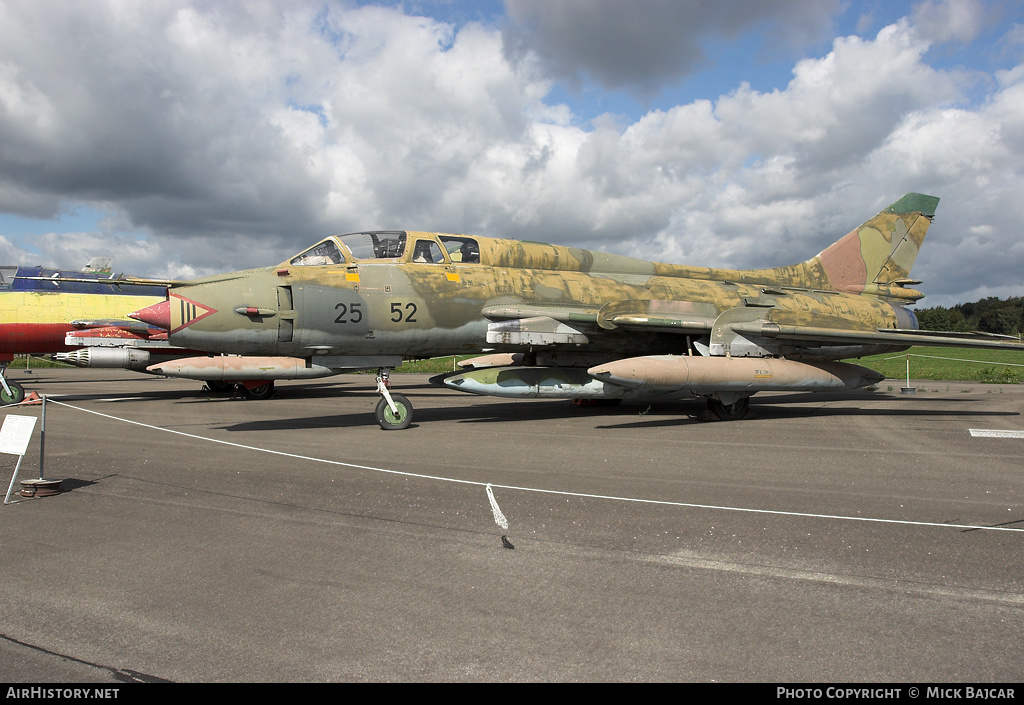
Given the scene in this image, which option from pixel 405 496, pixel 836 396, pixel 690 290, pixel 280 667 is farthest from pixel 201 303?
pixel 836 396

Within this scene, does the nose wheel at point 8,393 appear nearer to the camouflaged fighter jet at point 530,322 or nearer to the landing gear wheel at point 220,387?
the landing gear wheel at point 220,387

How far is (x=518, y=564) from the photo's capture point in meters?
4.20

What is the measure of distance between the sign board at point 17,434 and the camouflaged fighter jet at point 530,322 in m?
3.79

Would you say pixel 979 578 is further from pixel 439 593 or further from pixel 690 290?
pixel 690 290

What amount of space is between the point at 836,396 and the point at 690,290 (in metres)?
7.89

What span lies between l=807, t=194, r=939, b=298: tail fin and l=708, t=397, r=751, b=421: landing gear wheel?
568 centimetres

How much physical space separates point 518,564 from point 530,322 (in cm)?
779

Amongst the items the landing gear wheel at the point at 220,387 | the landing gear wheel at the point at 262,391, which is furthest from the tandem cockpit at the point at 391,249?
the landing gear wheel at the point at 220,387

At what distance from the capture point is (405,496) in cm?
610

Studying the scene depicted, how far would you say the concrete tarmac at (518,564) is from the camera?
2934mm

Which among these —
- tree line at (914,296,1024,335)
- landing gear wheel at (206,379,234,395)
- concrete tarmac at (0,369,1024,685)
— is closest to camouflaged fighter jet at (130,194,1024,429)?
concrete tarmac at (0,369,1024,685)

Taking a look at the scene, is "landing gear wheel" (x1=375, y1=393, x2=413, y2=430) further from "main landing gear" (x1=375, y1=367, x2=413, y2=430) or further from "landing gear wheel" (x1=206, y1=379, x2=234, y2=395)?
"landing gear wheel" (x1=206, y1=379, x2=234, y2=395)

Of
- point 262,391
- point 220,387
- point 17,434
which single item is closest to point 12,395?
point 220,387

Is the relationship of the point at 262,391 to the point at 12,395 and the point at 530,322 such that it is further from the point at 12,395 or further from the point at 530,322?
the point at 530,322
